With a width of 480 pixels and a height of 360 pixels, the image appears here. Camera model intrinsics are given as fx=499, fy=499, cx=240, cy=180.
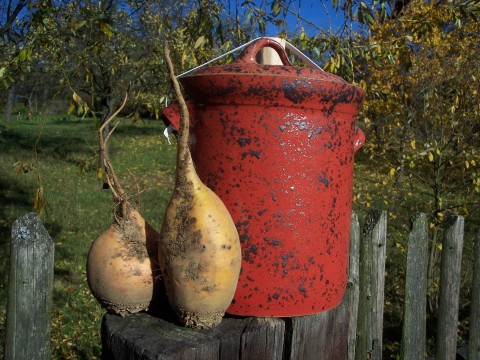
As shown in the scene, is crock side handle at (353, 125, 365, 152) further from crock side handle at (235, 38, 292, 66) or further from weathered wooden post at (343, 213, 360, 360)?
weathered wooden post at (343, 213, 360, 360)

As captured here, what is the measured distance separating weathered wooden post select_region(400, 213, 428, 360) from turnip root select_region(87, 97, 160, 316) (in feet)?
3.96

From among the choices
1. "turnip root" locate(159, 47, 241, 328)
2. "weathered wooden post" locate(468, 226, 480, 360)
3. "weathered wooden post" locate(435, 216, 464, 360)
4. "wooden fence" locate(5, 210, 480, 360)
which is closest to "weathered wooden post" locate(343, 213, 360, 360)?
"wooden fence" locate(5, 210, 480, 360)

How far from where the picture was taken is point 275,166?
48.9 inches

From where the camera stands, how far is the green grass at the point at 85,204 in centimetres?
383

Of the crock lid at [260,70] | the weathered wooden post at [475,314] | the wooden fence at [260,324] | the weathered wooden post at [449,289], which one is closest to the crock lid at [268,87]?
the crock lid at [260,70]

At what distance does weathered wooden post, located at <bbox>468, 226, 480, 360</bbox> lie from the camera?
2.26 metres

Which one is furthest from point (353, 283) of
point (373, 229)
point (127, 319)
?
point (127, 319)

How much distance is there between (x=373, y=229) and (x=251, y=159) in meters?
0.95

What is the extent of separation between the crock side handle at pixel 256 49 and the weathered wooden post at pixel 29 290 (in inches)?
28.7

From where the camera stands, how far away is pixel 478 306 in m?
2.28

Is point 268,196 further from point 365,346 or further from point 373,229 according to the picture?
point 365,346

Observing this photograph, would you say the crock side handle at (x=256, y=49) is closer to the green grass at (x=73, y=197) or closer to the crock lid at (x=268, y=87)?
the crock lid at (x=268, y=87)

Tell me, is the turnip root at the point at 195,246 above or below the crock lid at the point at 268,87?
below

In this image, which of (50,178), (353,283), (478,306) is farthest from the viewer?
(50,178)
